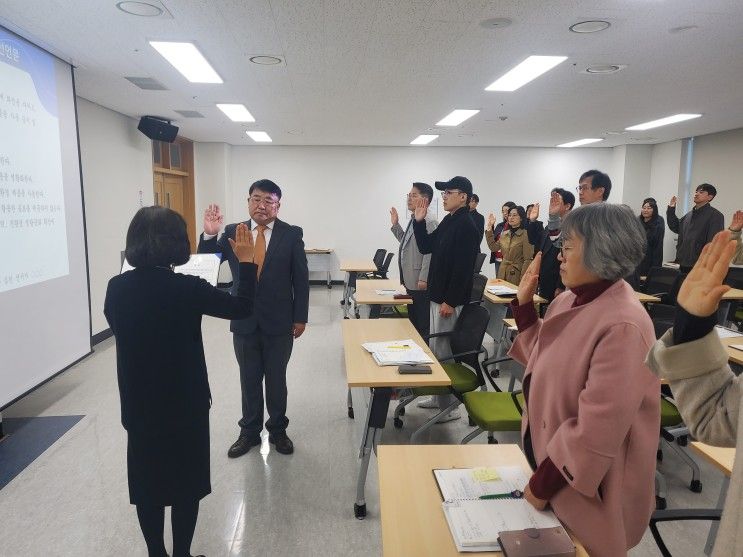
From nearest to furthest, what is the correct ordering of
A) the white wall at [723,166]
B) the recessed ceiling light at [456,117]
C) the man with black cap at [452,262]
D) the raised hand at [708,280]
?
the raised hand at [708,280]
the man with black cap at [452,262]
the recessed ceiling light at [456,117]
the white wall at [723,166]

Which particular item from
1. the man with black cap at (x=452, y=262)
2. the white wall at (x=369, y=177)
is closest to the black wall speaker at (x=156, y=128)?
the white wall at (x=369, y=177)

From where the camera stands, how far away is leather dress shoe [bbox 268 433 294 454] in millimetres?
3012

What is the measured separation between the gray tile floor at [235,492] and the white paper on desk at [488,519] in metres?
1.13

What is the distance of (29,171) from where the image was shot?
3.32 meters

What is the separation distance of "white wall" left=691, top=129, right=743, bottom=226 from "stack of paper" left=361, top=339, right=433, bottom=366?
8.17m

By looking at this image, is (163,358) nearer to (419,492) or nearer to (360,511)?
(419,492)

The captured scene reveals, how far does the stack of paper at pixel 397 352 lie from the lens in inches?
96.9

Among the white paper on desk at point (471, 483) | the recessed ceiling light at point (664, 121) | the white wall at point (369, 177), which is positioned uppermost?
the recessed ceiling light at point (664, 121)

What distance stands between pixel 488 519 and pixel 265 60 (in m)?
3.95

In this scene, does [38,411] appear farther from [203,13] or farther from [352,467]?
A: [203,13]

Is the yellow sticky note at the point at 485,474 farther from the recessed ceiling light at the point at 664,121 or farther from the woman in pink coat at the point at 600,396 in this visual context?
the recessed ceiling light at the point at 664,121

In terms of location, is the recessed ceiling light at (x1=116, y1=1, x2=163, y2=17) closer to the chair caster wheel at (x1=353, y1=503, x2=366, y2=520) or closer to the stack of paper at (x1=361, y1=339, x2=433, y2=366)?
the stack of paper at (x1=361, y1=339, x2=433, y2=366)

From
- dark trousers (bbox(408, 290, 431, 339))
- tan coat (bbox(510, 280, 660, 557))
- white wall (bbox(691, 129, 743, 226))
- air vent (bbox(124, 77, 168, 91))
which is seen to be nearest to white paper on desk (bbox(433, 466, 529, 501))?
tan coat (bbox(510, 280, 660, 557))

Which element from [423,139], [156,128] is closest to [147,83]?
[156,128]
